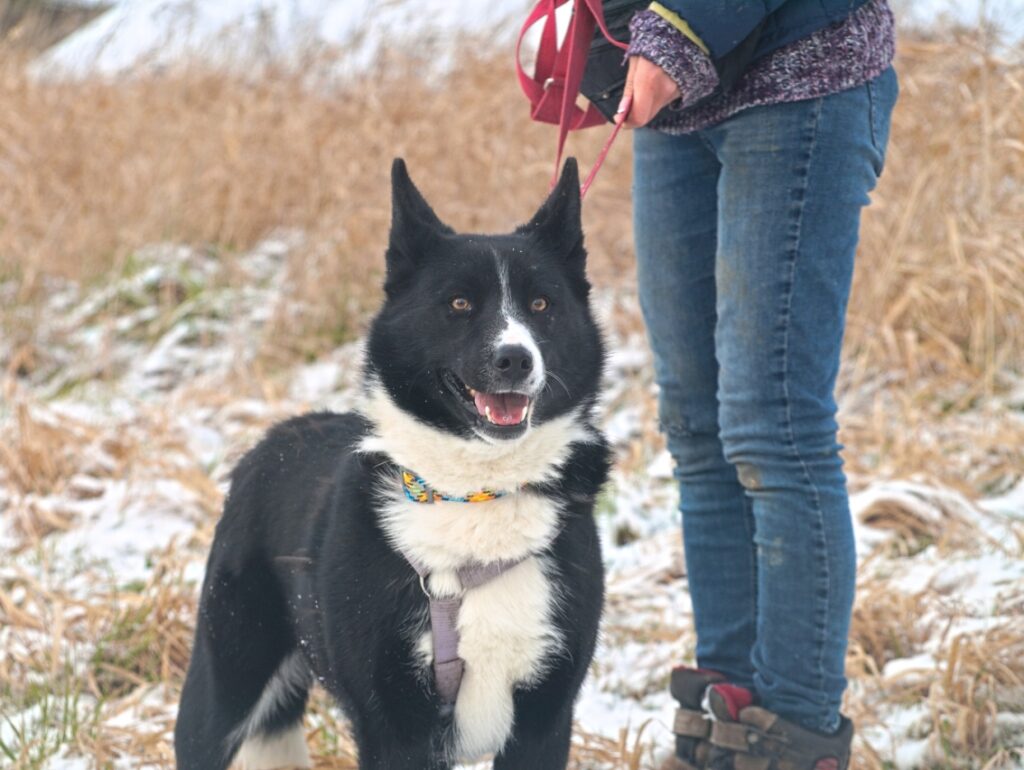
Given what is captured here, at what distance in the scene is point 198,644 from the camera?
230 cm

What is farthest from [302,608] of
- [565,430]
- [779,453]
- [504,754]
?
[779,453]

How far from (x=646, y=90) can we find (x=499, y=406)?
591 millimetres

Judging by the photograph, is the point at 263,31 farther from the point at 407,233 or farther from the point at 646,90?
the point at 646,90

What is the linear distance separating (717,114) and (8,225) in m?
5.09

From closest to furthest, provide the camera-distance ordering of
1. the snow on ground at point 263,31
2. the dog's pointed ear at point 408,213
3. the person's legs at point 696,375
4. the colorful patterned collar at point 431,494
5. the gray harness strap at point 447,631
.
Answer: the gray harness strap at point 447,631
the colorful patterned collar at point 431,494
the dog's pointed ear at point 408,213
the person's legs at point 696,375
the snow on ground at point 263,31

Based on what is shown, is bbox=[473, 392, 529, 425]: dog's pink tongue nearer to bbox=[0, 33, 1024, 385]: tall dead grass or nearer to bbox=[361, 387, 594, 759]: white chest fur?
bbox=[361, 387, 594, 759]: white chest fur

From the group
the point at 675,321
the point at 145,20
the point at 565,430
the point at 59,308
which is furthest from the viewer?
the point at 145,20

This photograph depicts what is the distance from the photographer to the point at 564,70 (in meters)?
2.29

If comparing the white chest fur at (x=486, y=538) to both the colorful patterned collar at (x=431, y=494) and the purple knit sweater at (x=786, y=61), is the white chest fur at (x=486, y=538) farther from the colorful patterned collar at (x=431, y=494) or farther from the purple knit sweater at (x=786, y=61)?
the purple knit sweater at (x=786, y=61)

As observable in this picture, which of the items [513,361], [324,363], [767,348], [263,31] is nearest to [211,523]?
[324,363]

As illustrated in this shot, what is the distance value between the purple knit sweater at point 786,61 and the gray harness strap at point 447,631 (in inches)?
35.7

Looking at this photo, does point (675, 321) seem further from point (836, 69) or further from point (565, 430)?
point (836, 69)

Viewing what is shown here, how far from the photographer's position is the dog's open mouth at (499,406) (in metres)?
1.94

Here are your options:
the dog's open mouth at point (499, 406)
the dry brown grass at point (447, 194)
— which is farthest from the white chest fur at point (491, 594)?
the dry brown grass at point (447, 194)
